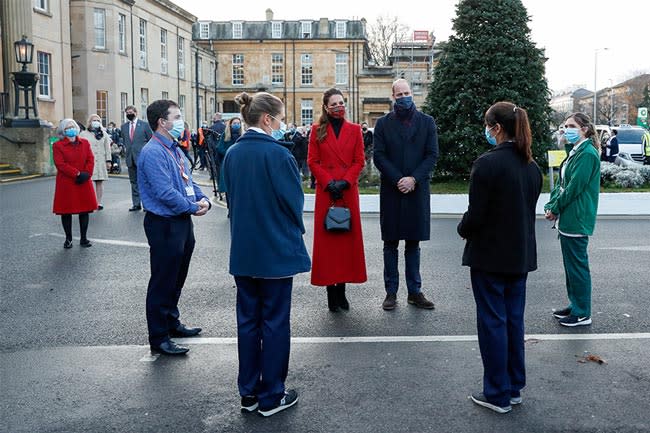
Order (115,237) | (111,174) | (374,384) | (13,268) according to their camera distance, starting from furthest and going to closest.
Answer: (111,174) < (115,237) < (13,268) < (374,384)

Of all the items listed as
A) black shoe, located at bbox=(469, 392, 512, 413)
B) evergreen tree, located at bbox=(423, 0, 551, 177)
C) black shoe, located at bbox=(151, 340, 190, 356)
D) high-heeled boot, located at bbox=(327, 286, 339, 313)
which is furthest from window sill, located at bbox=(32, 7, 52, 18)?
black shoe, located at bbox=(469, 392, 512, 413)

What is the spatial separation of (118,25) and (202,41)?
3615 cm

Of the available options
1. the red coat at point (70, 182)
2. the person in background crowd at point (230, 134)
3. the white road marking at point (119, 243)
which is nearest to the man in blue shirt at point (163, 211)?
the red coat at point (70, 182)

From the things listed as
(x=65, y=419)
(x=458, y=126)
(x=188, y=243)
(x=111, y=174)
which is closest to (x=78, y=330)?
(x=188, y=243)

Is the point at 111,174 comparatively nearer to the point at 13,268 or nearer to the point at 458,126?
the point at 458,126

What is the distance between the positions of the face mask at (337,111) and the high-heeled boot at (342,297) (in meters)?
1.65

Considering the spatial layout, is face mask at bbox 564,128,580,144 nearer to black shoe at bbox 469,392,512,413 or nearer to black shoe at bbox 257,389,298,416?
black shoe at bbox 469,392,512,413

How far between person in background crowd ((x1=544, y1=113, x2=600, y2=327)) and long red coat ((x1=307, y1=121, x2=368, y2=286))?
1.86 metres

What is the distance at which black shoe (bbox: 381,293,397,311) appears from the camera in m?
7.19

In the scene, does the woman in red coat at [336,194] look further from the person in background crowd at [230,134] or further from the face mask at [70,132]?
the person in background crowd at [230,134]

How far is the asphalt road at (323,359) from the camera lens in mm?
4434

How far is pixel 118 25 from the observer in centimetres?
4353

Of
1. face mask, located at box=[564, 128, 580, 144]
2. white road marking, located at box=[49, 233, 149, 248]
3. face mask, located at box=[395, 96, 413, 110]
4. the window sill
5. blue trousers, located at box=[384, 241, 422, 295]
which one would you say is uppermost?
the window sill

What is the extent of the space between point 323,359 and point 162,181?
6.11 ft
